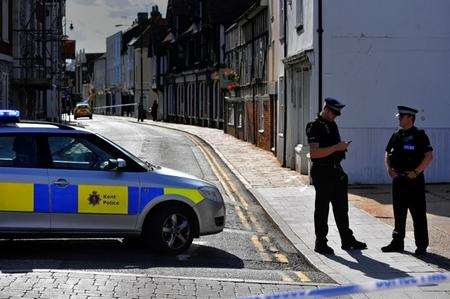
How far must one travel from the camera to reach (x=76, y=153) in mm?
9750

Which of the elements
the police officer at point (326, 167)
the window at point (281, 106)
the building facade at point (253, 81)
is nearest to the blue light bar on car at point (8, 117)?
the police officer at point (326, 167)

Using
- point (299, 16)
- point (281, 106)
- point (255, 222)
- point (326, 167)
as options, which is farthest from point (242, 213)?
point (281, 106)

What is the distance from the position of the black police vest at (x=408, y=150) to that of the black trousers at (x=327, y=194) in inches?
29.5

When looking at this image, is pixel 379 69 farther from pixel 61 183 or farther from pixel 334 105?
pixel 61 183

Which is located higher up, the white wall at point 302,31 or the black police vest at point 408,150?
the white wall at point 302,31

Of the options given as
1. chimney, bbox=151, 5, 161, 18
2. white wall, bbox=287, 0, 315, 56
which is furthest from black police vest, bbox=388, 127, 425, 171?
chimney, bbox=151, 5, 161, 18

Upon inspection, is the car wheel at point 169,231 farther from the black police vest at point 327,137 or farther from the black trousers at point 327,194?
the black police vest at point 327,137

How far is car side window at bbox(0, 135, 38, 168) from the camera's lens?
373 inches

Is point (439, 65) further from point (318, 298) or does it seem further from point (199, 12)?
point (199, 12)

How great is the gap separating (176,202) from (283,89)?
47.3 feet

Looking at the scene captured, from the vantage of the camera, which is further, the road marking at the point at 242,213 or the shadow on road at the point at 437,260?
the road marking at the point at 242,213

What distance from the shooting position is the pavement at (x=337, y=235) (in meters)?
8.73

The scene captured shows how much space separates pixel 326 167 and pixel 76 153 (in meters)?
3.19

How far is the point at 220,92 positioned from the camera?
152 feet
